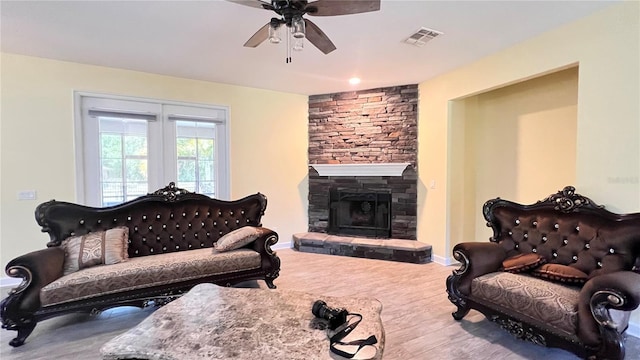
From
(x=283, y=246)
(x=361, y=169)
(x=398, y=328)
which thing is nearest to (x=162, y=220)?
(x=283, y=246)

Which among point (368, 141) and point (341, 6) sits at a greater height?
point (341, 6)

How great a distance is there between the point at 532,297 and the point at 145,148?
15.9 ft

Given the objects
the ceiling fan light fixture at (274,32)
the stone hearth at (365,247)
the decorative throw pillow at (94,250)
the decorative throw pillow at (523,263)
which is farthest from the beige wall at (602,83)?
the decorative throw pillow at (94,250)

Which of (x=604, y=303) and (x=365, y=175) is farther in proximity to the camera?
(x=365, y=175)

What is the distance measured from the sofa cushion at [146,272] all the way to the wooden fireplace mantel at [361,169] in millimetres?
2399

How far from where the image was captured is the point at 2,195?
12.2 feet

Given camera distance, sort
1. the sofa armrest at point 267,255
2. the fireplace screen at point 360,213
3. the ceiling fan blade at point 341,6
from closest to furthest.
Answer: the ceiling fan blade at point 341,6 < the sofa armrest at point 267,255 < the fireplace screen at point 360,213

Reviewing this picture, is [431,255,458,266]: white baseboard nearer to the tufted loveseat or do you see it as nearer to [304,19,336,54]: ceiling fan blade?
the tufted loveseat

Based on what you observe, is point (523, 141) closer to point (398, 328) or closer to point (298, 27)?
point (398, 328)

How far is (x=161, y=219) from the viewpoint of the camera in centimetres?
352

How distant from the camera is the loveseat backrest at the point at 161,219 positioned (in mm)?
3092

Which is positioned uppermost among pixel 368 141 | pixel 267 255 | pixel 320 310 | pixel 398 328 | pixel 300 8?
pixel 300 8

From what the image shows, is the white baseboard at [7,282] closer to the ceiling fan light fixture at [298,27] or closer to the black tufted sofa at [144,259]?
the black tufted sofa at [144,259]

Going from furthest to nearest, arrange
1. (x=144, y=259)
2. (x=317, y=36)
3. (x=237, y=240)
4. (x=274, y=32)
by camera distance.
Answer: (x=237, y=240) → (x=144, y=259) → (x=317, y=36) → (x=274, y=32)
